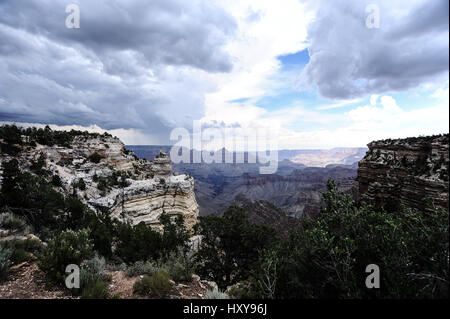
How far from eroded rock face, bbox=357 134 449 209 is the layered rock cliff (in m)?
23.9

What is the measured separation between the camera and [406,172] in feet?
70.0

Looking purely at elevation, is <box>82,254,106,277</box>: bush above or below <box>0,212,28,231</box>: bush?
below

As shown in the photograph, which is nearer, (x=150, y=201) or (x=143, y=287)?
(x=143, y=287)

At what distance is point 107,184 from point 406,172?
3426 cm

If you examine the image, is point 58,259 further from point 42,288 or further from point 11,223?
point 11,223

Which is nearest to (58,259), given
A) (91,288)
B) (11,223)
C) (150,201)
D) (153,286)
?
(91,288)

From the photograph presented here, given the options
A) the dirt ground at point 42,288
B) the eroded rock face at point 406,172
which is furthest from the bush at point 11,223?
the eroded rock face at point 406,172

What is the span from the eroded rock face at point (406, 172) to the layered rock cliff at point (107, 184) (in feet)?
78.6

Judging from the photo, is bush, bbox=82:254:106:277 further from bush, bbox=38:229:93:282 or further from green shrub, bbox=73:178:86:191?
green shrub, bbox=73:178:86:191

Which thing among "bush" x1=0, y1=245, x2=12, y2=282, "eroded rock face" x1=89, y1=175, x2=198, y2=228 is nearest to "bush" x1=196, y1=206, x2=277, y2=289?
"bush" x1=0, y1=245, x2=12, y2=282

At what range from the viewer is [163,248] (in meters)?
10.9

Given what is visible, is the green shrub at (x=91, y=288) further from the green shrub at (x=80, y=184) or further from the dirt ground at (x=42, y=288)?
the green shrub at (x=80, y=184)

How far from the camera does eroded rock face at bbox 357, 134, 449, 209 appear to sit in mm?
15539
